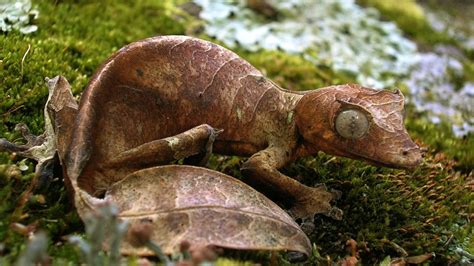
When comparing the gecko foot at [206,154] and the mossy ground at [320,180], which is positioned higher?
the gecko foot at [206,154]

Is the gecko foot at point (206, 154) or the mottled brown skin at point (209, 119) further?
the gecko foot at point (206, 154)

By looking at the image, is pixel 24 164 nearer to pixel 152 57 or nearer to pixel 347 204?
pixel 152 57

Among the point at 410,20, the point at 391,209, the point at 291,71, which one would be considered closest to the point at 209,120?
the point at 391,209

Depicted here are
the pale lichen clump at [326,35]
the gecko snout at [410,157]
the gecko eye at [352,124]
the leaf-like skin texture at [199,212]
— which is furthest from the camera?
the pale lichen clump at [326,35]

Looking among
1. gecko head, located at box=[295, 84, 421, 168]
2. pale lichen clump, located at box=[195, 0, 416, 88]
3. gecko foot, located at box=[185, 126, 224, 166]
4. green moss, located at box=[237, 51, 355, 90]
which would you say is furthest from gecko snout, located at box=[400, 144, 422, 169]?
pale lichen clump, located at box=[195, 0, 416, 88]

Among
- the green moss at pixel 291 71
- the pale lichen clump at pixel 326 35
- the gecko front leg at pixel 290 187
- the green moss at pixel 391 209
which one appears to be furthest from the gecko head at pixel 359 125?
the pale lichen clump at pixel 326 35

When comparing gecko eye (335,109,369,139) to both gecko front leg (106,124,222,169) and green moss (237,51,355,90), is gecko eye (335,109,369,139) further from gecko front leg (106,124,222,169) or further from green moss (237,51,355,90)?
green moss (237,51,355,90)

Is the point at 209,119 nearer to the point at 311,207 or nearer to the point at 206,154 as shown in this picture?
the point at 206,154

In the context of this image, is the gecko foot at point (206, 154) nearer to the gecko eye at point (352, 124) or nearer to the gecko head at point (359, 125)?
the gecko head at point (359, 125)
